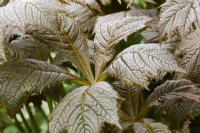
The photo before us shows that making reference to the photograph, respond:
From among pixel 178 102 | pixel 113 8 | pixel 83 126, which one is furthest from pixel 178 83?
pixel 113 8

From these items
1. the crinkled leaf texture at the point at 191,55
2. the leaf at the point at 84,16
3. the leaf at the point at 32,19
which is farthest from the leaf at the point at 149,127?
the leaf at the point at 84,16

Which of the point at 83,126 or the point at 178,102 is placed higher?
the point at 83,126

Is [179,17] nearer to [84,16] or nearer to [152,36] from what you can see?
[152,36]

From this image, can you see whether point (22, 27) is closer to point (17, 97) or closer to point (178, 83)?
point (17, 97)

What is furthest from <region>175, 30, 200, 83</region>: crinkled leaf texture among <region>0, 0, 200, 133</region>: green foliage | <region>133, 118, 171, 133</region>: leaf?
<region>133, 118, 171, 133</region>: leaf

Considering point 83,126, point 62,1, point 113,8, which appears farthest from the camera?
point 113,8

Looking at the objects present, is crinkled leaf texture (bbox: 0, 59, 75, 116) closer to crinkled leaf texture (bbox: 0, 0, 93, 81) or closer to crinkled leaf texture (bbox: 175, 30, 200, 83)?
crinkled leaf texture (bbox: 0, 0, 93, 81)

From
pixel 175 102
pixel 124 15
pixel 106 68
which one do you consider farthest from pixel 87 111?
pixel 124 15
